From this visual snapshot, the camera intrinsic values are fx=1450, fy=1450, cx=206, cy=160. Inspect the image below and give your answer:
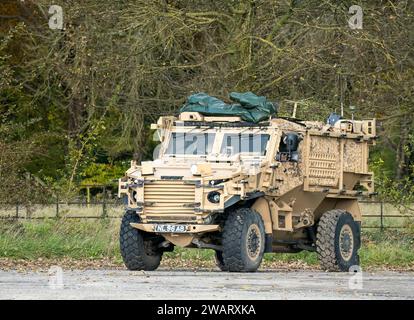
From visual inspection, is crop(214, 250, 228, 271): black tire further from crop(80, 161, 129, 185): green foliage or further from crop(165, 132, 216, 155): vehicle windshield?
crop(80, 161, 129, 185): green foliage

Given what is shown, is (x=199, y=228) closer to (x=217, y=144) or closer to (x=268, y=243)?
(x=268, y=243)

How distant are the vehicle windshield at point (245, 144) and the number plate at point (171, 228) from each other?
1941mm

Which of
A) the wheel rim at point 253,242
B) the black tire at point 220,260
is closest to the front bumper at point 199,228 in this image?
the wheel rim at point 253,242

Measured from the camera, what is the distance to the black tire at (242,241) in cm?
2159

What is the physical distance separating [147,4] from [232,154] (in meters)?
9.39

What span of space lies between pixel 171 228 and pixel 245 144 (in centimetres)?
225

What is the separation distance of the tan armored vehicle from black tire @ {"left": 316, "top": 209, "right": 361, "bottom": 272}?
0.05 ft

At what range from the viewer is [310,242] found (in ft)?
81.6

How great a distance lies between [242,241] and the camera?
21.6 m

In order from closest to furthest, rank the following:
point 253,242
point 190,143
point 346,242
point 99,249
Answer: point 253,242 → point 190,143 → point 346,242 → point 99,249

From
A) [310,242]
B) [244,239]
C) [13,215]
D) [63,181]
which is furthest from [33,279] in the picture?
[63,181]

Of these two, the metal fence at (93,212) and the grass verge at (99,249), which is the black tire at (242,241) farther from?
the metal fence at (93,212)

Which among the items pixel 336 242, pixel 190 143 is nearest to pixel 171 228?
pixel 190 143

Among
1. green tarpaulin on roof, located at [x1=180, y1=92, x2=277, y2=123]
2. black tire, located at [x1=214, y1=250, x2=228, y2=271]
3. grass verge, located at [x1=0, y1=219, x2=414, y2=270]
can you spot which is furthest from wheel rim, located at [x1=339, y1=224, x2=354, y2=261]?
green tarpaulin on roof, located at [x1=180, y1=92, x2=277, y2=123]
